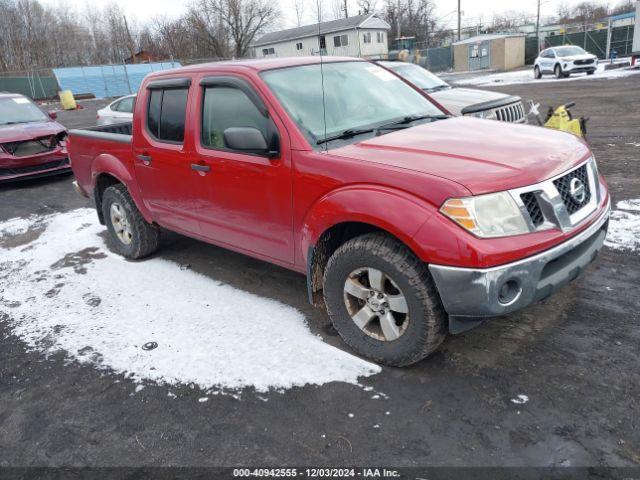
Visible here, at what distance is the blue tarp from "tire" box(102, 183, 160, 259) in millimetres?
38522

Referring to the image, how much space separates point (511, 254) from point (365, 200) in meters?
0.85

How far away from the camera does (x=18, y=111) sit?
34.2 ft

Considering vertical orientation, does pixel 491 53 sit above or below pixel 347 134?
above

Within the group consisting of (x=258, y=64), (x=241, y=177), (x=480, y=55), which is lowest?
(x=241, y=177)

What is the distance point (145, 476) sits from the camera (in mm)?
2545

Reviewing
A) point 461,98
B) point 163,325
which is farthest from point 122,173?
point 461,98

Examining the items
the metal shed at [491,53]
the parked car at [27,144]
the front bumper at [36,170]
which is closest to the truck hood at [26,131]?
the parked car at [27,144]

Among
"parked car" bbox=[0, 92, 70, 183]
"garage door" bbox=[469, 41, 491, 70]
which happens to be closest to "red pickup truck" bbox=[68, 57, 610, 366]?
"parked car" bbox=[0, 92, 70, 183]

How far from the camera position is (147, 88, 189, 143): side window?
4.29m

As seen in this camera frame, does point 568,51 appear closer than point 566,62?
No

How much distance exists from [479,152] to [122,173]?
3581mm

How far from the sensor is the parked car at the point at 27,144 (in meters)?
9.26

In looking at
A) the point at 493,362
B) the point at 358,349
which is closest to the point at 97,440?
the point at 358,349

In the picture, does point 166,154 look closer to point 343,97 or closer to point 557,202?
point 343,97
